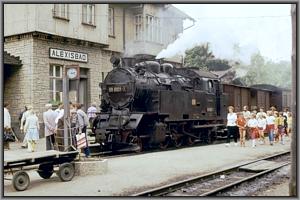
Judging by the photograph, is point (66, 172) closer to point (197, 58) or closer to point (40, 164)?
point (40, 164)

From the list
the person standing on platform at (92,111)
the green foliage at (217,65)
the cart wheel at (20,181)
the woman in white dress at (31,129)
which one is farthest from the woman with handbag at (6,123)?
the green foliage at (217,65)

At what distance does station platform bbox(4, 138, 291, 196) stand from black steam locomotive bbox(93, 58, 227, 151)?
4.33ft

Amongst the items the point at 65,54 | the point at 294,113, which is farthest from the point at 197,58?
the point at 294,113

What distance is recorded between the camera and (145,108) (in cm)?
1374

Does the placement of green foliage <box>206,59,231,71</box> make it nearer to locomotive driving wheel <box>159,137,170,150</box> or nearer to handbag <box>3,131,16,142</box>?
locomotive driving wheel <box>159,137,170,150</box>

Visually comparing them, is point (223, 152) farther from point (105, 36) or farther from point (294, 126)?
point (294, 126)

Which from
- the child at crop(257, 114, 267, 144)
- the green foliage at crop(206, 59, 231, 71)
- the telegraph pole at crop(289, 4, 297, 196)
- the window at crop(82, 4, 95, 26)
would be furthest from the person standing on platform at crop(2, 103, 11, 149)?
the green foliage at crop(206, 59, 231, 71)

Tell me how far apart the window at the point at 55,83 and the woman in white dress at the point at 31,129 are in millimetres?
577

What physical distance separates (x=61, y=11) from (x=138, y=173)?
11.3ft

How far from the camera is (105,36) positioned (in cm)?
1112

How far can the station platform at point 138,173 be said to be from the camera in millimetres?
7250

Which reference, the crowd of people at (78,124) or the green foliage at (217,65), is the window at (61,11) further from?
the green foliage at (217,65)

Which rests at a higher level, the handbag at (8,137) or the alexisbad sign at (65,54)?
the alexisbad sign at (65,54)

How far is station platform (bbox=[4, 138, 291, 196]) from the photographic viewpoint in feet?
23.8
